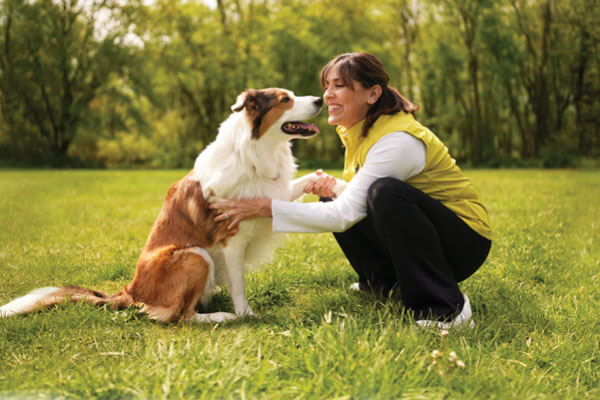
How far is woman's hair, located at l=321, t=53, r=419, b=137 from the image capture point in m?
2.69

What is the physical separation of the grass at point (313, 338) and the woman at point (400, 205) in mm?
250

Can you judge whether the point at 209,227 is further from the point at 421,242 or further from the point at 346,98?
the point at 421,242

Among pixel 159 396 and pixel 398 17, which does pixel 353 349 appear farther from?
pixel 398 17

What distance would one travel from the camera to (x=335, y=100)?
109 inches

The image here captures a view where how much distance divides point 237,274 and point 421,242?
1.21m

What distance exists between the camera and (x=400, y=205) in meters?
2.42

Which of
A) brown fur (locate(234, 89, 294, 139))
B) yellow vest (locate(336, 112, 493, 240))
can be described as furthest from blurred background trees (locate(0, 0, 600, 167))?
brown fur (locate(234, 89, 294, 139))

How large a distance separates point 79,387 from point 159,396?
0.37m

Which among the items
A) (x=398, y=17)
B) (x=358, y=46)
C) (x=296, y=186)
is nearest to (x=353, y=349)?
(x=296, y=186)

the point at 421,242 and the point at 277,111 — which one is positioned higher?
the point at 277,111

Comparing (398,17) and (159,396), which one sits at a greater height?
(398,17)

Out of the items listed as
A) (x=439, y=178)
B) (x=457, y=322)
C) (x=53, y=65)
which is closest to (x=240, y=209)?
(x=439, y=178)

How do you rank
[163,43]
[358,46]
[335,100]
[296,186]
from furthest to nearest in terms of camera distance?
[163,43] → [358,46] → [296,186] → [335,100]

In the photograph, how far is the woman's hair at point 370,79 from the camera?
8.82 feet
